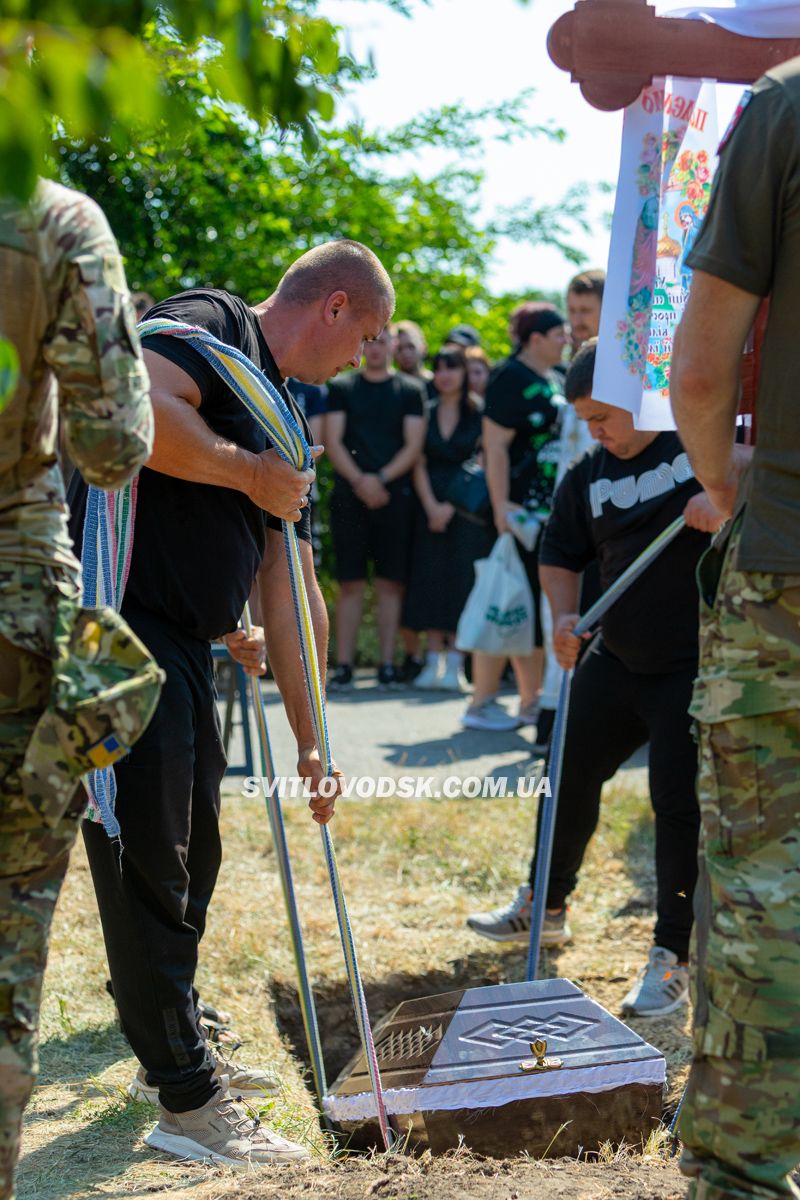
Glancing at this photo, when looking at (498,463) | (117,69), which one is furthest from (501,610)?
(117,69)

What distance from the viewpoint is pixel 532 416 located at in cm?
728

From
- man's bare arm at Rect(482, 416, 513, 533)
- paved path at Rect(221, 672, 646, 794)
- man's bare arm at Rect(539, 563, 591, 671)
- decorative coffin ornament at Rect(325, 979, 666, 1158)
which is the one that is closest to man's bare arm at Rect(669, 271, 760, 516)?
decorative coffin ornament at Rect(325, 979, 666, 1158)

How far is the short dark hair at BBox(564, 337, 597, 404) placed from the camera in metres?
4.23

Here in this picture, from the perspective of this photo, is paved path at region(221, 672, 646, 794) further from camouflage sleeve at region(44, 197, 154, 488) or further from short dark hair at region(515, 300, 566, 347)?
camouflage sleeve at region(44, 197, 154, 488)

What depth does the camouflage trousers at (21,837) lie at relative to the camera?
2066 millimetres

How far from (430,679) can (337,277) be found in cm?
641

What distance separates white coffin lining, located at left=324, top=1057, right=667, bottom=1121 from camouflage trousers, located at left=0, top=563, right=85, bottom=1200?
1473mm

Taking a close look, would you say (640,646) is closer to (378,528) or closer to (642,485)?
(642,485)

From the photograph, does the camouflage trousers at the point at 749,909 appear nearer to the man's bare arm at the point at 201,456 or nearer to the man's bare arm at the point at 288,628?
the man's bare arm at the point at 201,456

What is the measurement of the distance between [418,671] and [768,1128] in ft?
25.7

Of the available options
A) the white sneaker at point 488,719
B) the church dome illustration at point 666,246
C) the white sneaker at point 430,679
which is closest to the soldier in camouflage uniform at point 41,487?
the church dome illustration at point 666,246

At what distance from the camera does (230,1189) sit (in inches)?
117

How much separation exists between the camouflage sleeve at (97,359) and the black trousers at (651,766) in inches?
99.4

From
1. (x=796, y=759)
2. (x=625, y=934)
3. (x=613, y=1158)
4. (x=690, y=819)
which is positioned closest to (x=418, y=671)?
(x=625, y=934)
